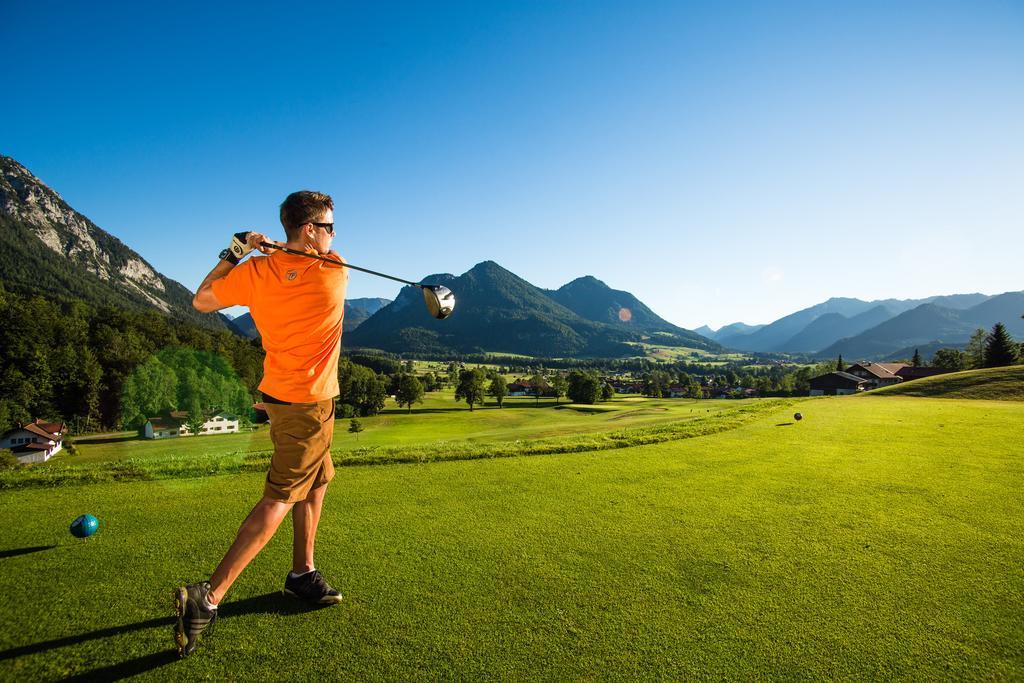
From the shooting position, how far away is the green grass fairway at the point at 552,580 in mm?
2264

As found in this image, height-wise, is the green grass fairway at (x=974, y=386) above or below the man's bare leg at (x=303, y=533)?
below

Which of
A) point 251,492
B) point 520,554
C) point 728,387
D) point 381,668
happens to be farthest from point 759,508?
point 728,387

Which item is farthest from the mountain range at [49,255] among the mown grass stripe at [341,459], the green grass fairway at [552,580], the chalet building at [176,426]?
the green grass fairway at [552,580]

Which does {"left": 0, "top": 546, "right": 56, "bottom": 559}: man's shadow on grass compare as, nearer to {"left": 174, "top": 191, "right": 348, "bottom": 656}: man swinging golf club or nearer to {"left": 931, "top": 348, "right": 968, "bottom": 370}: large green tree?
{"left": 174, "top": 191, "right": 348, "bottom": 656}: man swinging golf club

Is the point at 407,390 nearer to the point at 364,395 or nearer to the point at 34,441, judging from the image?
the point at 364,395

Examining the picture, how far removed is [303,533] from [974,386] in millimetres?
27938

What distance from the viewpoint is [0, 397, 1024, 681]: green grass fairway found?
2264mm

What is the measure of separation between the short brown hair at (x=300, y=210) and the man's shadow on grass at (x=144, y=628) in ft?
7.92

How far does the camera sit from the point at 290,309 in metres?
3.02

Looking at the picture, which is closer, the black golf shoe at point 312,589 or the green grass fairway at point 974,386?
the black golf shoe at point 312,589

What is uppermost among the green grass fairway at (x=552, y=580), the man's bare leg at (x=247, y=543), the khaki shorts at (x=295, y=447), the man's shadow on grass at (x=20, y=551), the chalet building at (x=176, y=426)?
the khaki shorts at (x=295, y=447)

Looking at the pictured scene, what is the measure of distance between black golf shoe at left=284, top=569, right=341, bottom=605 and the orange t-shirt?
114 centimetres

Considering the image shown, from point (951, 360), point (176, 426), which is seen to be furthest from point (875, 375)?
point (176, 426)

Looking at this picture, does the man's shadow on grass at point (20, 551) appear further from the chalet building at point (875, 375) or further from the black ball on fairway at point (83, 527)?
the chalet building at point (875, 375)
